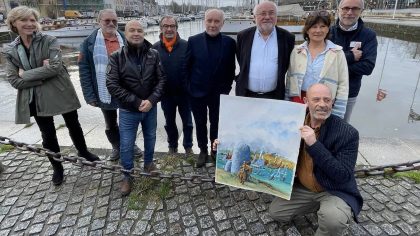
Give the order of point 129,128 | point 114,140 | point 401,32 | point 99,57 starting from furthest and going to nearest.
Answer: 1. point 401,32
2. point 114,140
3. point 99,57
4. point 129,128

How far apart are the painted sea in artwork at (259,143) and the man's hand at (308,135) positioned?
3.8 inches

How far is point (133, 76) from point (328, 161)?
2267 mm

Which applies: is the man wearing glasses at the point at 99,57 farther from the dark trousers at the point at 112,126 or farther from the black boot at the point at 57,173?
the black boot at the point at 57,173

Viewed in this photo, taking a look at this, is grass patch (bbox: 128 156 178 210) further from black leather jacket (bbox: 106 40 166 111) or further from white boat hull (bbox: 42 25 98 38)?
white boat hull (bbox: 42 25 98 38)

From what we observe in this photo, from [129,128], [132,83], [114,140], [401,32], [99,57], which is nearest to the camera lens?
[132,83]

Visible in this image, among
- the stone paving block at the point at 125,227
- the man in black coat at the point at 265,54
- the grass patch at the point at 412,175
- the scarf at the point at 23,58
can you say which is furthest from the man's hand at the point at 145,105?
the grass patch at the point at 412,175

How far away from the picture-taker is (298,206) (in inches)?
113

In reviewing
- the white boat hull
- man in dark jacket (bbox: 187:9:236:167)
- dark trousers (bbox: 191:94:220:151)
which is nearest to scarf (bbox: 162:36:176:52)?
man in dark jacket (bbox: 187:9:236:167)

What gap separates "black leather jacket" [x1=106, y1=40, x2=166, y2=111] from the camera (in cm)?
329

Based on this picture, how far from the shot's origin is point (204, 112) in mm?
4008

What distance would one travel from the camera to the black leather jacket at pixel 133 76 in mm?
3287

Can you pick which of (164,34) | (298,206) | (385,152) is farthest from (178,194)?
(385,152)

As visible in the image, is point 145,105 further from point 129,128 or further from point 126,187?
point 126,187

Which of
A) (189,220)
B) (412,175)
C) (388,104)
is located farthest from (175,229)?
(388,104)
